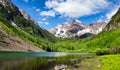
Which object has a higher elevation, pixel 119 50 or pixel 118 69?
pixel 119 50

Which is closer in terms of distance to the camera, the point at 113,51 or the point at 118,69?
the point at 118,69

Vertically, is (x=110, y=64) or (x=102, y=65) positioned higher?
(x=110, y=64)

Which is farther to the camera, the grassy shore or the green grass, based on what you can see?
the grassy shore

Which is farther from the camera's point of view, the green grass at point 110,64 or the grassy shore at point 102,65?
the grassy shore at point 102,65

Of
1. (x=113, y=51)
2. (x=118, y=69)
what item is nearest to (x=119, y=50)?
(x=113, y=51)

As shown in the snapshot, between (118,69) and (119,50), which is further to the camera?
(119,50)

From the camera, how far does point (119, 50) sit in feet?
551

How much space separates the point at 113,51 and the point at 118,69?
125 m

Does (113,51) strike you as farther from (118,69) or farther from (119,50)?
(118,69)

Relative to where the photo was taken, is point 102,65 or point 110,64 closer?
point 110,64

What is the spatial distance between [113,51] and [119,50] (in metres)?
10.1

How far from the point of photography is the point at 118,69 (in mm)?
56625
